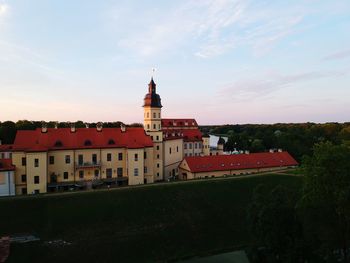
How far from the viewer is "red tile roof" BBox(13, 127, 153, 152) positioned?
35188mm

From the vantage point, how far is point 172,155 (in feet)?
154

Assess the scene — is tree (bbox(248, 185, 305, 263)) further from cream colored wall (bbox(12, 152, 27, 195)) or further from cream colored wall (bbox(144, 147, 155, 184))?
cream colored wall (bbox(12, 152, 27, 195))

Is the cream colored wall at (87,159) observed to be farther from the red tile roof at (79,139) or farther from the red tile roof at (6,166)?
the red tile roof at (6,166)

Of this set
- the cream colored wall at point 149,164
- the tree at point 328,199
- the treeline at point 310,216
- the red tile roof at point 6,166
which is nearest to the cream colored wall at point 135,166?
the cream colored wall at point 149,164

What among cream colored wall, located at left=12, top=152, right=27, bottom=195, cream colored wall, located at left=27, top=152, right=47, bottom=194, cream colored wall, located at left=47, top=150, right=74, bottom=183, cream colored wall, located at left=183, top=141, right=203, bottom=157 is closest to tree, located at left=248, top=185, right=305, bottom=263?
cream colored wall, located at left=27, top=152, right=47, bottom=194

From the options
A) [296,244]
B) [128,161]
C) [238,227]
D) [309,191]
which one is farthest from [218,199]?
[296,244]

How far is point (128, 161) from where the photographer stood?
38062mm

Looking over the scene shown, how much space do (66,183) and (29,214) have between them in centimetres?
946

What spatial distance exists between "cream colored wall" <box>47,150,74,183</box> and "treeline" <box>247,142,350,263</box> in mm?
25343

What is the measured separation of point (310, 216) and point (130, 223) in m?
15.7

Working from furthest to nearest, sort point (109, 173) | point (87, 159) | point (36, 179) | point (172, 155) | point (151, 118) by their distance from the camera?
point (172, 155), point (151, 118), point (109, 173), point (87, 159), point (36, 179)

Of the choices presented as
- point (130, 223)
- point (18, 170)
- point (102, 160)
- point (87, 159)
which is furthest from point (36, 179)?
point (130, 223)

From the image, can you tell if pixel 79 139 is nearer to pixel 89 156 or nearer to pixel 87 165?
pixel 89 156

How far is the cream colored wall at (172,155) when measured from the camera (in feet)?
147
